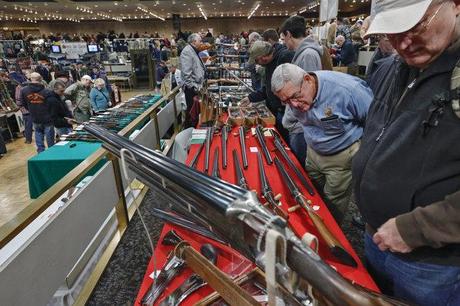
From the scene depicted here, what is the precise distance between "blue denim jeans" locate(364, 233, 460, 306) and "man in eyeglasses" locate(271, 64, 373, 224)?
0.86 meters

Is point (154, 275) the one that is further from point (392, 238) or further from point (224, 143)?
point (224, 143)

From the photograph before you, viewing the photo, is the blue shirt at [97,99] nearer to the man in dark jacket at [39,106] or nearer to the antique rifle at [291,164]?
the man in dark jacket at [39,106]

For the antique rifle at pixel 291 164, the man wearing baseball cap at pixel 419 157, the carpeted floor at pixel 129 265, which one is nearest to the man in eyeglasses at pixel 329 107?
the antique rifle at pixel 291 164

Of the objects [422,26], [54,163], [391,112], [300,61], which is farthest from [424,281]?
[54,163]

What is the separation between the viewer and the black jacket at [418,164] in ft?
2.88

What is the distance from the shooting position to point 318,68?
270 cm

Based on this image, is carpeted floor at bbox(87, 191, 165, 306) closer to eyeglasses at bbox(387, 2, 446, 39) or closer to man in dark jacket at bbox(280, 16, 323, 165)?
man in dark jacket at bbox(280, 16, 323, 165)

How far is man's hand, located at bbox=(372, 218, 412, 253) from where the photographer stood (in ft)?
3.15

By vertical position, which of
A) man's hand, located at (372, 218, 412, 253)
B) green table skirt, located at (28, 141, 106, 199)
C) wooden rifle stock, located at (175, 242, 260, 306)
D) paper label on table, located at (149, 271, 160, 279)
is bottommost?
green table skirt, located at (28, 141, 106, 199)

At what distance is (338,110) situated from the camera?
1.84 metres

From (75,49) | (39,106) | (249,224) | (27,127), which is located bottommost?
(27,127)

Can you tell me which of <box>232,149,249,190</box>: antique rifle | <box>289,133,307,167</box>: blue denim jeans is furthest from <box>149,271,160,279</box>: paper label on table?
<box>289,133,307,167</box>: blue denim jeans

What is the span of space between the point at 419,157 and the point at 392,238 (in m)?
0.28

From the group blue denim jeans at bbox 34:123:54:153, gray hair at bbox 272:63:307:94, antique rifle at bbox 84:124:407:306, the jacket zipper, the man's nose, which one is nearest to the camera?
antique rifle at bbox 84:124:407:306
